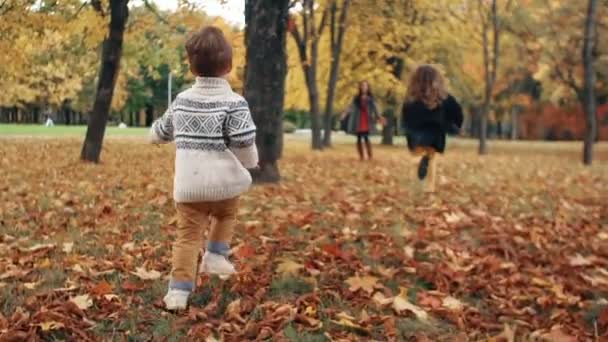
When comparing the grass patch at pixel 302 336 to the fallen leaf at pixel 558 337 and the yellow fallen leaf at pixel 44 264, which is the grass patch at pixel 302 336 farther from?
the yellow fallen leaf at pixel 44 264

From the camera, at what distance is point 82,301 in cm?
407

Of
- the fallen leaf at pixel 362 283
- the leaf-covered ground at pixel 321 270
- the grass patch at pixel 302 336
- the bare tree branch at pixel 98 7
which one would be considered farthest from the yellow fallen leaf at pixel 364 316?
the bare tree branch at pixel 98 7

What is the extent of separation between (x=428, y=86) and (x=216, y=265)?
19.1 feet

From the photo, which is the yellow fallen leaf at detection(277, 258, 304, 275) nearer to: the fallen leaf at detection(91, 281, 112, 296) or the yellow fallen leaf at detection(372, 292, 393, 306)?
the yellow fallen leaf at detection(372, 292, 393, 306)

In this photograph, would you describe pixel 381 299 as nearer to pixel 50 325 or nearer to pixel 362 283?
pixel 362 283

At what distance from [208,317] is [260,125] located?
254 inches

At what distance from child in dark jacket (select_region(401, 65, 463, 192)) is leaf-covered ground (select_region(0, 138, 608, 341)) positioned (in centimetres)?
90

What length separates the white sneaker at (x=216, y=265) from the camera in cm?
461

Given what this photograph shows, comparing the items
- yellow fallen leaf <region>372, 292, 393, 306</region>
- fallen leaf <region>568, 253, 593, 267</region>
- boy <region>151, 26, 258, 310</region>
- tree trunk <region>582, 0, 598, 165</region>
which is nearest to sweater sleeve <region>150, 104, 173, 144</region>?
boy <region>151, 26, 258, 310</region>

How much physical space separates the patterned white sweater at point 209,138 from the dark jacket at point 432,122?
6.05 metres

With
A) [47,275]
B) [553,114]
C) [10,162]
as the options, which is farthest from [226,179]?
[553,114]

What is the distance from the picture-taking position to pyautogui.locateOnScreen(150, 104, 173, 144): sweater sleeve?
4258 millimetres

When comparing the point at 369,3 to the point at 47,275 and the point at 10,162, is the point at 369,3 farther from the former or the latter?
the point at 47,275

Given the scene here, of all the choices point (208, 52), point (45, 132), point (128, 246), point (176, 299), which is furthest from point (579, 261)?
point (45, 132)
